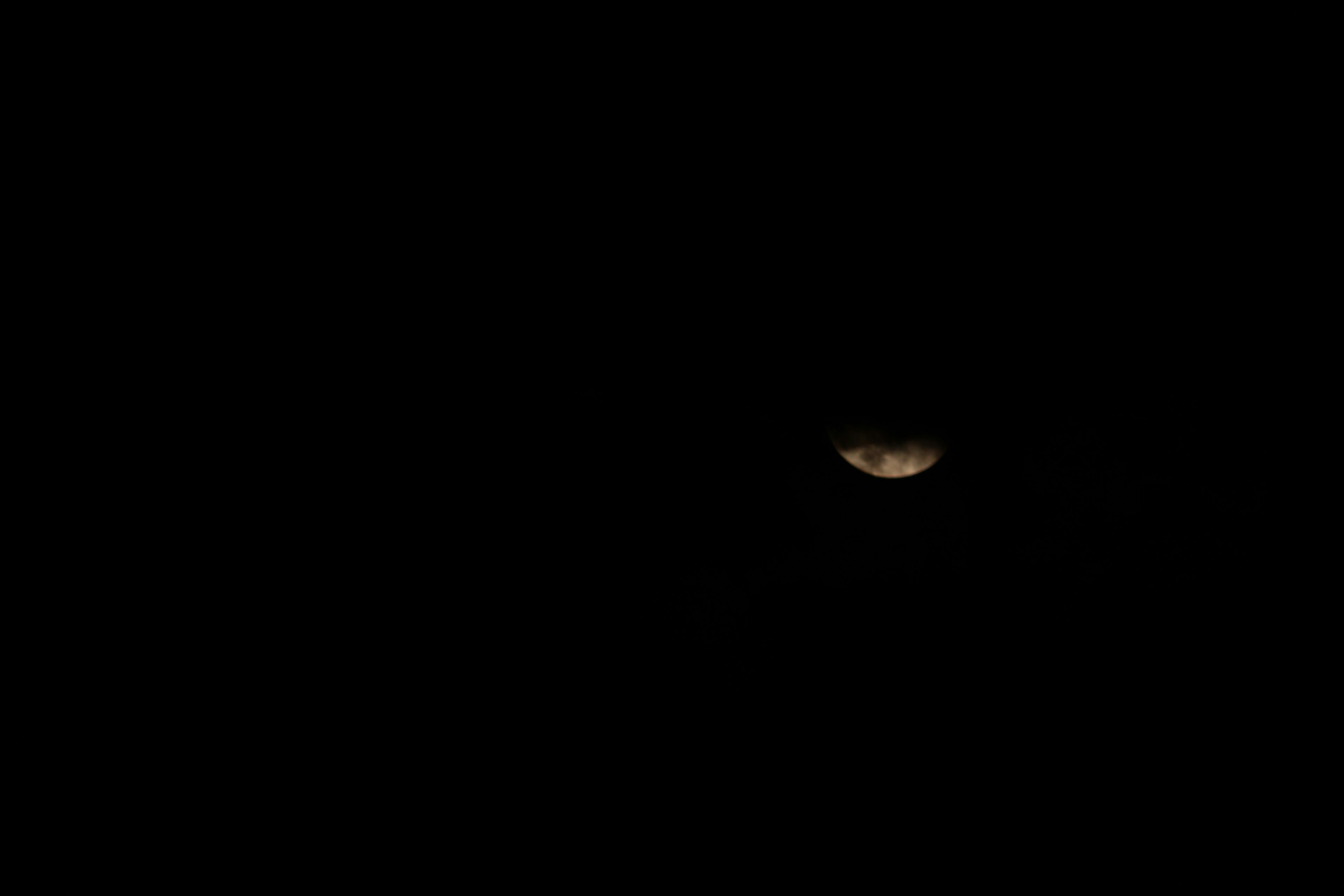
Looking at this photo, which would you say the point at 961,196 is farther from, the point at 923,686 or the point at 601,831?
the point at 601,831

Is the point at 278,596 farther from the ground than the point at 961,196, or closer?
closer

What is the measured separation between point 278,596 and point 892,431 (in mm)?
1433

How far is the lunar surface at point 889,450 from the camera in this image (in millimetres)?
1238

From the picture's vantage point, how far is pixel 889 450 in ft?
4.05

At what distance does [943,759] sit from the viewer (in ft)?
5.00

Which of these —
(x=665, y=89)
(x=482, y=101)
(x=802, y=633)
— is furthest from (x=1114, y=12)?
(x=802, y=633)

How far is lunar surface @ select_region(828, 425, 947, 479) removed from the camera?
124 cm

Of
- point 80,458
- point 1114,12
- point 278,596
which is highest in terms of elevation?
point 1114,12

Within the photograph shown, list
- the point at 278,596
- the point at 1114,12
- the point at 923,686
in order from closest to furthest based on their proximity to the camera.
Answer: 1. the point at 1114,12
2. the point at 278,596
3. the point at 923,686

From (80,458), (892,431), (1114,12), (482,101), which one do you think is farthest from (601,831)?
(1114,12)

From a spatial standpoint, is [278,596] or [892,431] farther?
[278,596]

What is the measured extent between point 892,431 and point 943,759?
0.89 metres

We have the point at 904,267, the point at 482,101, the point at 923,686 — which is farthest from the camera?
the point at 923,686

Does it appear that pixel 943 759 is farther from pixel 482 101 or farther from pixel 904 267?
pixel 482 101
